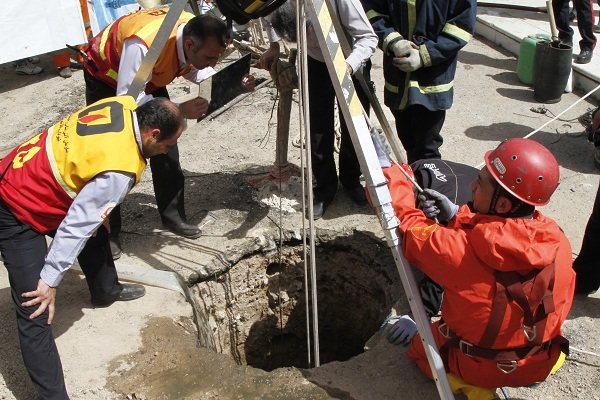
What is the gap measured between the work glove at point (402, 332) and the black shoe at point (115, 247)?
201cm

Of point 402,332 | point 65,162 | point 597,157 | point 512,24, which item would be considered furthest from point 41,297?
point 512,24

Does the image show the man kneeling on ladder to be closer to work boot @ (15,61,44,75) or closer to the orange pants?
the orange pants

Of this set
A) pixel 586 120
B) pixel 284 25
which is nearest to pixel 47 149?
pixel 284 25

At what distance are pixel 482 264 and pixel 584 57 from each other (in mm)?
5740

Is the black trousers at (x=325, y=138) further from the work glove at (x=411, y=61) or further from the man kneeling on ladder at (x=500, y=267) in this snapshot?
the man kneeling on ladder at (x=500, y=267)

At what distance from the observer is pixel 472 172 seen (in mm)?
3949

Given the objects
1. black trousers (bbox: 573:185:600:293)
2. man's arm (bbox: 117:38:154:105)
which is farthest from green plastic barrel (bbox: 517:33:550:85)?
man's arm (bbox: 117:38:154:105)

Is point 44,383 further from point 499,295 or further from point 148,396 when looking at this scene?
point 499,295

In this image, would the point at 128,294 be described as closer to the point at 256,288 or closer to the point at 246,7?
the point at 256,288

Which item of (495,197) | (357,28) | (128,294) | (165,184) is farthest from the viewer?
(165,184)

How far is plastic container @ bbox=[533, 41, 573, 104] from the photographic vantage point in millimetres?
7000

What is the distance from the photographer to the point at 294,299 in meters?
5.25

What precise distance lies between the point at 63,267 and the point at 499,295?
2070 millimetres

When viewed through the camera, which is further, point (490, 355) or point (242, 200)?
point (242, 200)
